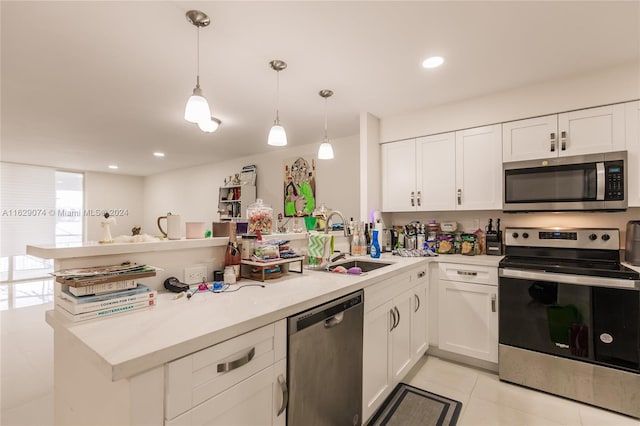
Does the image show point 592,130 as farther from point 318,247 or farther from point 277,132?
point 277,132

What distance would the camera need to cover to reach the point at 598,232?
7.49 ft

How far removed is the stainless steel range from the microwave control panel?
30cm

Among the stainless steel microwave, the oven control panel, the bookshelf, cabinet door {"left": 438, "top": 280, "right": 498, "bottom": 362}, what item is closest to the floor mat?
cabinet door {"left": 438, "top": 280, "right": 498, "bottom": 362}

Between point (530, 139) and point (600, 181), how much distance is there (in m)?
0.59

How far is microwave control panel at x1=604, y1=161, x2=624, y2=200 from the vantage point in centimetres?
212

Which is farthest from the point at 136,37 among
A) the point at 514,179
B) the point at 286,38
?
the point at 514,179

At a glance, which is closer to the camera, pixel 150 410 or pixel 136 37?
pixel 150 410

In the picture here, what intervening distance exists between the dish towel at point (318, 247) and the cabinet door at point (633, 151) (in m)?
2.22

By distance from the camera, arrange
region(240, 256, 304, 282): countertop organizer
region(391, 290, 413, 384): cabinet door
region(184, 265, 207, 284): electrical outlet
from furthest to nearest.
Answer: region(391, 290, 413, 384): cabinet door, region(240, 256, 304, 282): countertop organizer, region(184, 265, 207, 284): electrical outlet

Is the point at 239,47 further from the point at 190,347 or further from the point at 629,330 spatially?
the point at 629,330

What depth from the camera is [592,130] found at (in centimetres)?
228

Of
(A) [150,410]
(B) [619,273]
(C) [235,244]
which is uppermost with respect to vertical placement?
(C) [235,244]

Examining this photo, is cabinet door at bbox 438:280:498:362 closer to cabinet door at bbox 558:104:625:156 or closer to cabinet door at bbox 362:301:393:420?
cabinet door at bbox 362:301:393:420

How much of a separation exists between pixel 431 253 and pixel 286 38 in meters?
2.14
